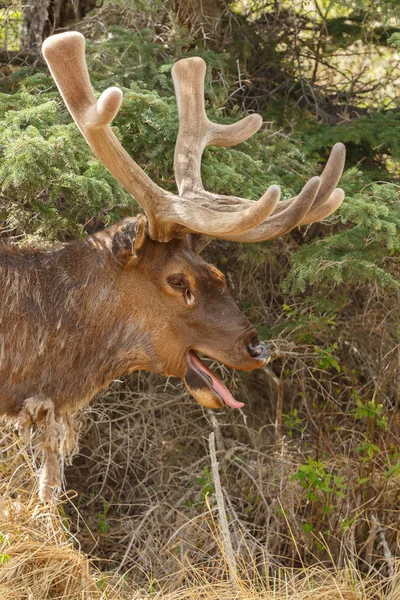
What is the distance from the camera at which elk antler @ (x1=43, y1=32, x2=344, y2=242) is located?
3750 millimetres

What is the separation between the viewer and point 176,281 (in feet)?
13.7

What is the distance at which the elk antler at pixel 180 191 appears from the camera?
3750 mm

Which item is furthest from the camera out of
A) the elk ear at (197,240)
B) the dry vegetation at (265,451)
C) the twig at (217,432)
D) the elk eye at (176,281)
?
the twig at (217,432)

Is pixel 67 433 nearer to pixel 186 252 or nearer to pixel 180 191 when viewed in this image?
pixel 186 252

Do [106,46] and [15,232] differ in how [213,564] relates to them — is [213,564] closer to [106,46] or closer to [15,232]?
[15,232]

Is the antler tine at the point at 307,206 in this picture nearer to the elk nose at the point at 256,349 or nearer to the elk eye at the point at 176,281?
the elk eye at the point at 176,281

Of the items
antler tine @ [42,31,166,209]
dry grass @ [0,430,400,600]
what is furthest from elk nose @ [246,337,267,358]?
dry grass @ [0,430,400,600]

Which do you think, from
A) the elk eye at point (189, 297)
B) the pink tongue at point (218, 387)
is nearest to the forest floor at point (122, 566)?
the pink tongue at point (218, 387)

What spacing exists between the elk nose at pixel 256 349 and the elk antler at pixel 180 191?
45 cm

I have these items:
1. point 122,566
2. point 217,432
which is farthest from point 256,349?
point 122,566

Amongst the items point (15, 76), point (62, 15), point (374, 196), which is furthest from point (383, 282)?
point (62, 15)

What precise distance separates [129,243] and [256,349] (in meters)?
0.71

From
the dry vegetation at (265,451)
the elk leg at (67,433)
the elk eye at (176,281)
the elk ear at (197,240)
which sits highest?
the elk ear at (197,240)

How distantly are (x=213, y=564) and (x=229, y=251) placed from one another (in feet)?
6.64
